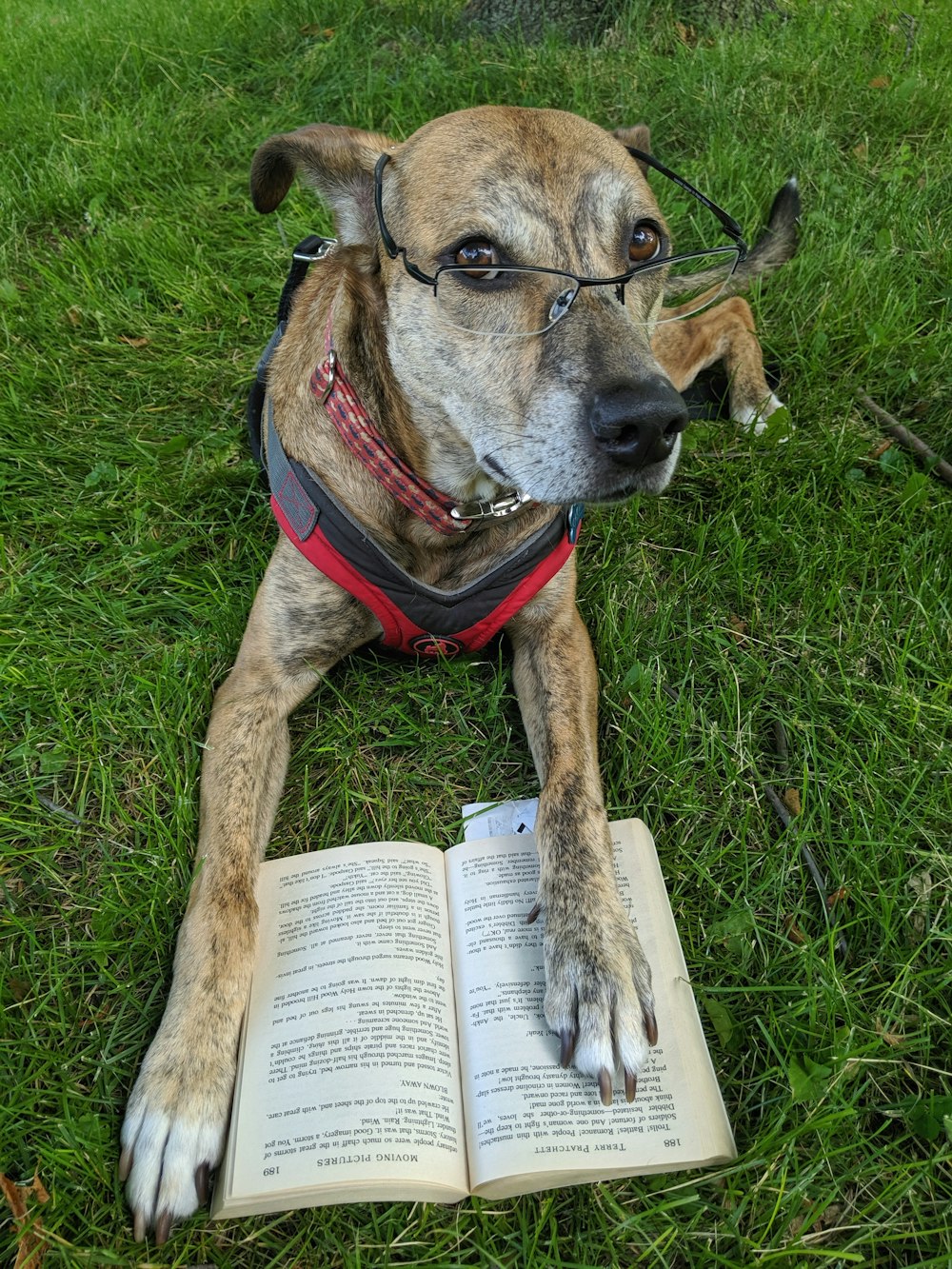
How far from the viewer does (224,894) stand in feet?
5.75

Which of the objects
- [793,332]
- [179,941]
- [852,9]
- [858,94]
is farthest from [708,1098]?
[852,9]

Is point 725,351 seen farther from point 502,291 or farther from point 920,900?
point 920,900

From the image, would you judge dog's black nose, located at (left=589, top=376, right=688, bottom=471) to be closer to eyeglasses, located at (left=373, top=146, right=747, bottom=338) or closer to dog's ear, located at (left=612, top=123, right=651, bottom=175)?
eyeglasses, located at (left=373, top=146, right=747, bottom=338)

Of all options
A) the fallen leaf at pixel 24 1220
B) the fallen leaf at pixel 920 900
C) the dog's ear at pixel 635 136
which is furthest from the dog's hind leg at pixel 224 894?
the dog's ear at pixel 635 136

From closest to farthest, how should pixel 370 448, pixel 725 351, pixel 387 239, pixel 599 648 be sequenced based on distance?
pixel 387 239
pixel 370 448
pixel 599 648
pixel 725 351

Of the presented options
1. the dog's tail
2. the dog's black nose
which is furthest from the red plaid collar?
the dog's tail

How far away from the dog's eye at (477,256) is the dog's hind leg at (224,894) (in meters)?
0.82

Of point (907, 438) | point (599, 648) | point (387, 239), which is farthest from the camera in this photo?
point (907, 438)

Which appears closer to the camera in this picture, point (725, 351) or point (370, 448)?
point (370, 448)

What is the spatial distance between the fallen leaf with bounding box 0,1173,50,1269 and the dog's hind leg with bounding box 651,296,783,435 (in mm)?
2984

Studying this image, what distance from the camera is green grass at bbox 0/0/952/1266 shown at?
1.48 metres

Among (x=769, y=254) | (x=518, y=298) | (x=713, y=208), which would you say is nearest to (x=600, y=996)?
(x=518, y=298)

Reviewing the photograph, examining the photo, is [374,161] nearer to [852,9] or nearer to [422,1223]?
[422,1223]

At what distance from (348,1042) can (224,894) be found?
0.42m
